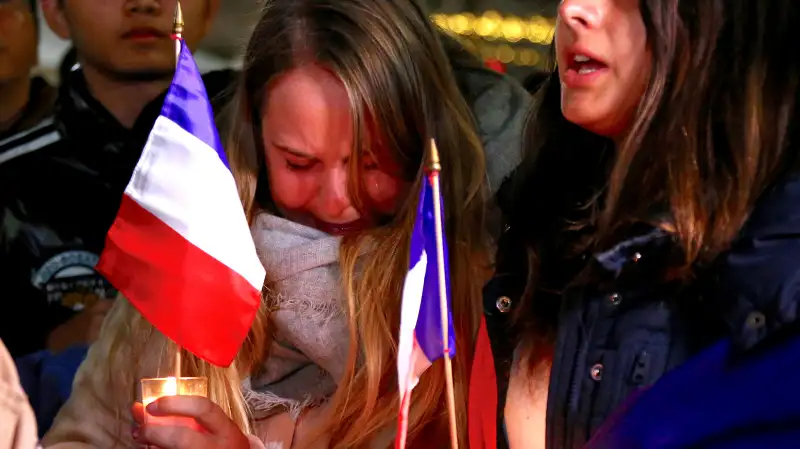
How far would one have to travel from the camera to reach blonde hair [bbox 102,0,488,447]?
138 centimetres

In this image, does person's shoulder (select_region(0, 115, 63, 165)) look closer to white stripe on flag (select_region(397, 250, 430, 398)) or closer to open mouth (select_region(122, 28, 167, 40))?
open mouth (select_region(122, 28, 167, 40))

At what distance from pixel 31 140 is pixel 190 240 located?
0.70 meters

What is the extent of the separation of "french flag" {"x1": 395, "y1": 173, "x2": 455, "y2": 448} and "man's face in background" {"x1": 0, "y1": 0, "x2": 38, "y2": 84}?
3.02 ft

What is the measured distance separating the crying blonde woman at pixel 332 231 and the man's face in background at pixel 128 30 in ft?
0.98

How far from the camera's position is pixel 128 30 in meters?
1.73

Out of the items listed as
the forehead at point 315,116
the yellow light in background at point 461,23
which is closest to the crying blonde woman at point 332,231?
the forehead at point 315,116

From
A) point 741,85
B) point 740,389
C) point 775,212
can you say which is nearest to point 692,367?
point 740,389

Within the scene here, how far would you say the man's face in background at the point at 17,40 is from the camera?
1.77 metres

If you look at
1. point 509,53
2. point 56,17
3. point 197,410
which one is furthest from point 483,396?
point 56,17

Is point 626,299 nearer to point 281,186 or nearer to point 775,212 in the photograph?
point 775,212

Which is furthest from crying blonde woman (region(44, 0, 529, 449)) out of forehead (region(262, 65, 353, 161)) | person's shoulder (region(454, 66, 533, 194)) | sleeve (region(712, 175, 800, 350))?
sleeve (region(712, 175, 800, 350))

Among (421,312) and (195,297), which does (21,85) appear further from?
(421,312)

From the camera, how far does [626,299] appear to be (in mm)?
1143

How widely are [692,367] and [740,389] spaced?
0.19ft
